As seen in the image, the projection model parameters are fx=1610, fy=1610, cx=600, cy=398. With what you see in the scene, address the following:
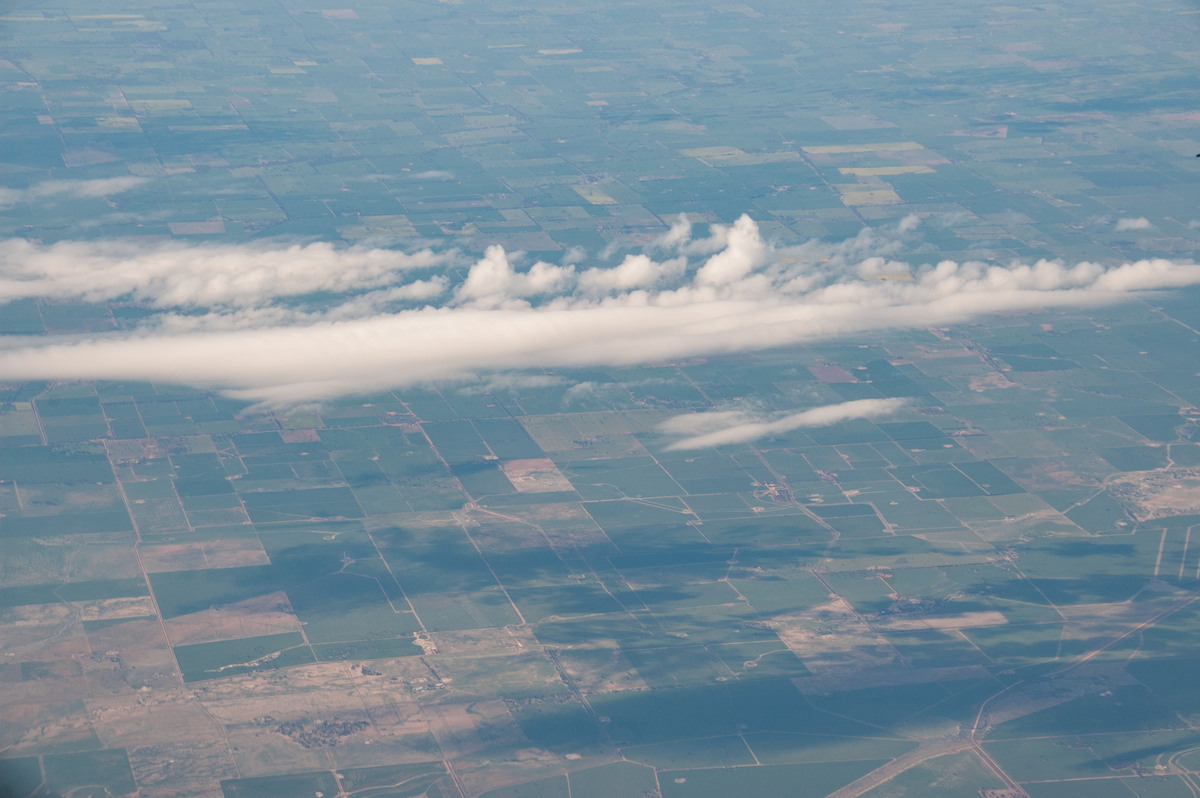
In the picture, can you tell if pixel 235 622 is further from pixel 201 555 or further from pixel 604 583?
pixel 604 583

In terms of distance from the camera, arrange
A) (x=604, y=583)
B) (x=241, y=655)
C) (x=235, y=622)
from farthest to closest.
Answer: (x=604, y=583), (x=235, y=622), (x=241, y=655)

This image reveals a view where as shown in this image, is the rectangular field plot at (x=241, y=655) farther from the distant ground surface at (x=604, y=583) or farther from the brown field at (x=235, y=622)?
the brown field at (x=235, y=622)

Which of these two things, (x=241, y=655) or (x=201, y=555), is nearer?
(x=241, y=655)

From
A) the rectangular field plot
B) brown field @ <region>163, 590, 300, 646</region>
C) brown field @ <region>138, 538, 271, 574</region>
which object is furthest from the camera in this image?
brown field @ <region>138, 538, 271, 574</region>

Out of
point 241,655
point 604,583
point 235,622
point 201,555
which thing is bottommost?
point 201,555

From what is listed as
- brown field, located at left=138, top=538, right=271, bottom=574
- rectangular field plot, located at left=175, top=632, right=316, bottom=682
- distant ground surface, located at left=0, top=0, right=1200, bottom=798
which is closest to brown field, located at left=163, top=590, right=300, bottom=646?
distant ground surface, located at left=0, top=0, right=1200, bottom=798

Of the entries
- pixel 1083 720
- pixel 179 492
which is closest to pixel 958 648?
pixel 1083 720

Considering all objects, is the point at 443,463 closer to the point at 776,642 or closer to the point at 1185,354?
the point at 776,642

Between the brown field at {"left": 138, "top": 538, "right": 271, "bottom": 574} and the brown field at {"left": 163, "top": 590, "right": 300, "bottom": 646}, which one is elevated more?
the brown field at {"left": 163, "top": 590, "right": 300, "bottom": 646}

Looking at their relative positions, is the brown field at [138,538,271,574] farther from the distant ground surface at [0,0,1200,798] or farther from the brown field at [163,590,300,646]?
the brown field at [163,590,300,646]

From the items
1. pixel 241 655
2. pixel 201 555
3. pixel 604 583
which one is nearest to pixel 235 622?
pixel 241 655

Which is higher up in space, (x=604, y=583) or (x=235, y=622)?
(x=604, y=583)
